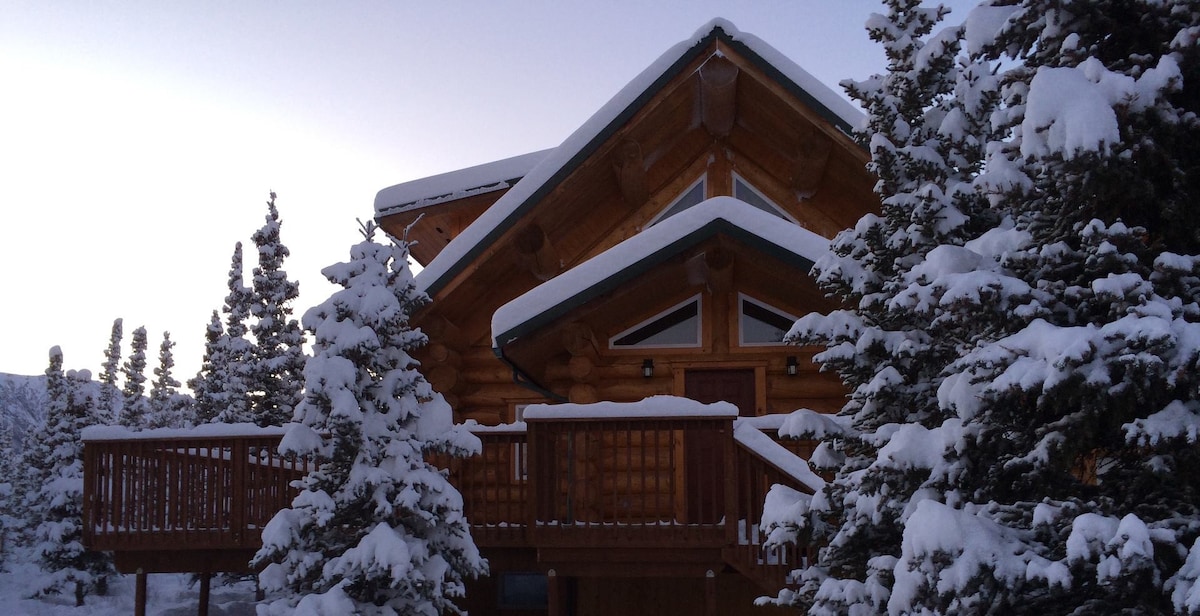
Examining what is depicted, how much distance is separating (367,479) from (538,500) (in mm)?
1911

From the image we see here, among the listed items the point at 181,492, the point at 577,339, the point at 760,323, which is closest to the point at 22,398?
the point at 181,492

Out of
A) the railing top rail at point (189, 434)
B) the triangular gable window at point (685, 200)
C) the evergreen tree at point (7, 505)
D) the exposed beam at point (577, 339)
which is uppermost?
the triangular gable window at point (685, 200)

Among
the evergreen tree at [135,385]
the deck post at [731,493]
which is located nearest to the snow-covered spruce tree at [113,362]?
the evergreen tree at [135,385]

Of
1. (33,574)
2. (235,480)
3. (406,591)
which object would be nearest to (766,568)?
(406,591)

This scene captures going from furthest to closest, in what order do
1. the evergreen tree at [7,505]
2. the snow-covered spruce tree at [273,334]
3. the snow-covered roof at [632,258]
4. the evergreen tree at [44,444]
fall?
the evergreen tree at [7,505] < the evergreen tree at [44,444] < the snow-covered spruce tree at [273,334] < the snow-covered roof at [632,258]

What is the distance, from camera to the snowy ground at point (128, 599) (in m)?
26.8

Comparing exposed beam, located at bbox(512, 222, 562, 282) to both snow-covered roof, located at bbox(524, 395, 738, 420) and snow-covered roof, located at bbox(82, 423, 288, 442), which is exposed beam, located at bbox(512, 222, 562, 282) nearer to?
snow-covered roof, located at bbox(524, 395, 738, 420)

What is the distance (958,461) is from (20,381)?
4322 inches

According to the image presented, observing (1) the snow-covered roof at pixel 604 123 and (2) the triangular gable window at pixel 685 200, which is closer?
(1) the snow-covered roof at pixel 604 123

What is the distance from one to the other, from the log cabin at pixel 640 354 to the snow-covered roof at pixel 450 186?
349 centimetres

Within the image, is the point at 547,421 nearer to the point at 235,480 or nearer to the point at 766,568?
the point at 766,568

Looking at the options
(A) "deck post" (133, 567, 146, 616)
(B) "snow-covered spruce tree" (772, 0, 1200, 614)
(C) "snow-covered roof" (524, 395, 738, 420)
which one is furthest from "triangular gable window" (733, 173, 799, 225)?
(A) "deck post" (133, 567, 146, 616)

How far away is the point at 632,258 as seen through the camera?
11617 millimetres

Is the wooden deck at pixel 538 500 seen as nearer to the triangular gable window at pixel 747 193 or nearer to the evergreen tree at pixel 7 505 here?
the triangular gable window at pixel 747 193
